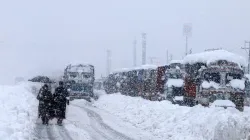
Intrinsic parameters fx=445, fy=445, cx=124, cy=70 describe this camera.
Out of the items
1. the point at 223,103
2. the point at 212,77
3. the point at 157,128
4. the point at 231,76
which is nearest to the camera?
the point at 157,128

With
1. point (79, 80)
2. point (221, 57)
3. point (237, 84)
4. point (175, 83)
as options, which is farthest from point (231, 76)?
point (79, 80)

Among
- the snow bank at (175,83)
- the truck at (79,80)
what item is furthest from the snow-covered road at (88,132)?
the truck at (79,80)

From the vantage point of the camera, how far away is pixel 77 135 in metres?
15.8

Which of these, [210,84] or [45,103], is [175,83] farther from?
[45,103]

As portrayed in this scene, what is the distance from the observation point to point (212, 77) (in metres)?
25.5

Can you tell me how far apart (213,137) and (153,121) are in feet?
22.1

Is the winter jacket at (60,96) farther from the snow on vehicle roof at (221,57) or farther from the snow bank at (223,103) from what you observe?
the snow on vehicle roof at (221,57)

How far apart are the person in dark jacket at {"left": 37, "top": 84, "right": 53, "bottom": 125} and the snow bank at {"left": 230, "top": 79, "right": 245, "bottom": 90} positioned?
1069cm

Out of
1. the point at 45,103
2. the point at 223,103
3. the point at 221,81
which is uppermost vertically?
the point at 221,81

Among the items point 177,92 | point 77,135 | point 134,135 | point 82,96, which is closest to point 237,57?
point 177,92

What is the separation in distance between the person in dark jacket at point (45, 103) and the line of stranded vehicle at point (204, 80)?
9.47 meters

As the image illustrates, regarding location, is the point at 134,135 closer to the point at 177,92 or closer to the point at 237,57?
the point at 237,57

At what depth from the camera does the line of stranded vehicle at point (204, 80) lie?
2494 centimetres

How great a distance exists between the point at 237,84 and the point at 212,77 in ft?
4.74
